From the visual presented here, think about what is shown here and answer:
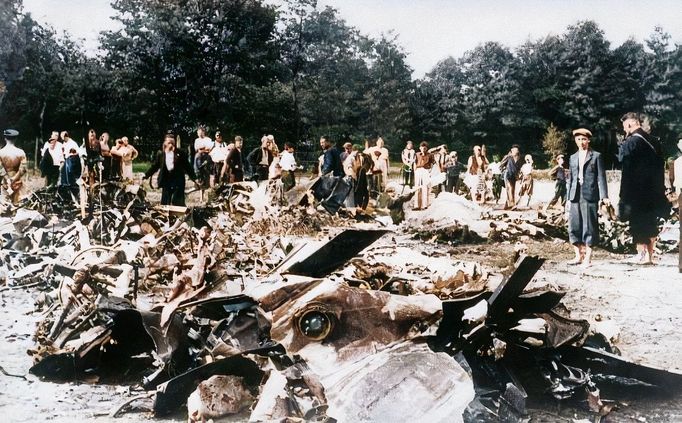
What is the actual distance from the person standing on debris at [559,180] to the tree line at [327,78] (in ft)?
0.35

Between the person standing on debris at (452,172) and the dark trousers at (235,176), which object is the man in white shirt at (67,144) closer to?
the dark trousers at (235,176)

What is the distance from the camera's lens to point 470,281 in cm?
265

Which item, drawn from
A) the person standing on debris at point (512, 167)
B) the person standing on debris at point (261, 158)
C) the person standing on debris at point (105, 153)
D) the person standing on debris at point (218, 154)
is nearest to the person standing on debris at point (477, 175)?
the person standing on debris at point (512, 167)

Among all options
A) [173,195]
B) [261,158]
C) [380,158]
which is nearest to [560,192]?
[380,158]

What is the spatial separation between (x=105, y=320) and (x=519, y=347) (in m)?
1.98

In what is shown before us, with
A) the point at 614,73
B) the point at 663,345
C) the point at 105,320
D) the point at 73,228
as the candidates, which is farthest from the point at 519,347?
the point at 73,228

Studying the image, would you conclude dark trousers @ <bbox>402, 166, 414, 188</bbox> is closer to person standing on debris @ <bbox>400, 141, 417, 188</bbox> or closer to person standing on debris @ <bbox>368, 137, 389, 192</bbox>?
person standing on debris @ <bbox>400, 141, 417, 188</bbox>

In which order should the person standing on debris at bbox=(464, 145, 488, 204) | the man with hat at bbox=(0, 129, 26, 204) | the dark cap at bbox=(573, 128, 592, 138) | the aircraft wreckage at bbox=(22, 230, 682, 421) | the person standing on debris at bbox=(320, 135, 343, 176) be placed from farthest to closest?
the man with hat at bbox=(0, 129, 26, 204), the person standing on debris at bbox=(320, 135, 343, 176), the dark cap at bbox=(573, 128, 592, 138), the person standing on debris at bbox=(464, 145, 488, 204), the aircraft wreckage at bbox=(22, 230, 682, 421)

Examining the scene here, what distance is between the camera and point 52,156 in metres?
3.15

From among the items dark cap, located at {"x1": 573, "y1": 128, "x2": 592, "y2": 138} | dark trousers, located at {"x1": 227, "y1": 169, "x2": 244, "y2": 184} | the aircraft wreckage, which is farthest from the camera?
dark trousers, located at {"x1": 227, "y1": 169, "x2": 244, "y2": 184}

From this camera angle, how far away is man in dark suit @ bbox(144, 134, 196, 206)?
10.2 ft

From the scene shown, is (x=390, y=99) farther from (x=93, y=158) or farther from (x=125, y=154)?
(x=93, y=158)

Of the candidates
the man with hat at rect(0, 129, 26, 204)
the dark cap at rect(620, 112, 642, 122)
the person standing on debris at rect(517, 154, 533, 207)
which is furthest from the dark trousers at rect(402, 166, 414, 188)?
the man with hat at rect(0, 129, 26, 204)

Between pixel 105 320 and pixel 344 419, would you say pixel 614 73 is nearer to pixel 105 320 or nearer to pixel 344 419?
pixel 344 419
